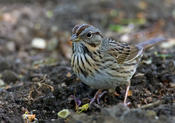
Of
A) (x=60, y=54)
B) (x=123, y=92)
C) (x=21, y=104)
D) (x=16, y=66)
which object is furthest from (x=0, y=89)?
(x=60, y=54)

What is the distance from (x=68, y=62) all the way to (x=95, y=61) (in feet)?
6.00

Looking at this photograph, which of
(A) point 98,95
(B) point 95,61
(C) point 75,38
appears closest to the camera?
(C) point 75,38

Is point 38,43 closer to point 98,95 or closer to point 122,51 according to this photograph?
point 122,51

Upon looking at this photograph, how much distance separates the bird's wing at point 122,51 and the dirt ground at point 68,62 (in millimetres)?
296

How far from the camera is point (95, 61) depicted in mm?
4758

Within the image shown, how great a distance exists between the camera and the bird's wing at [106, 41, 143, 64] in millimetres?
5133

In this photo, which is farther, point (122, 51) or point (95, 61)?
point (122, 51)

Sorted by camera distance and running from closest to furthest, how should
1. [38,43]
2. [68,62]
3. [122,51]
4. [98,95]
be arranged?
[98,95]
[122,51]
[68,62]
[38,43]

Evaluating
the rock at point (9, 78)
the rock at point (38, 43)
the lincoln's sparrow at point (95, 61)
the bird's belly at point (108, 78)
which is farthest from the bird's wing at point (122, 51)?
the rock at point (38, 43)

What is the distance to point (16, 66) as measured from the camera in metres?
6.84

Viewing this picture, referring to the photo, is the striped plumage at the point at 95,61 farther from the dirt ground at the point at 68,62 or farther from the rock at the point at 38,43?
the rock at the point at 38,43

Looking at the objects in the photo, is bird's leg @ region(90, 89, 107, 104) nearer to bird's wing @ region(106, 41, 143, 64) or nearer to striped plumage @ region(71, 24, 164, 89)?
striped plumage @ region(71, 24, 164, 89)

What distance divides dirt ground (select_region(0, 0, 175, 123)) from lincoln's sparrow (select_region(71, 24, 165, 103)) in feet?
1.10

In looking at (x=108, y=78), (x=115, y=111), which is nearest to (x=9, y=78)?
(x=108, y=78)
